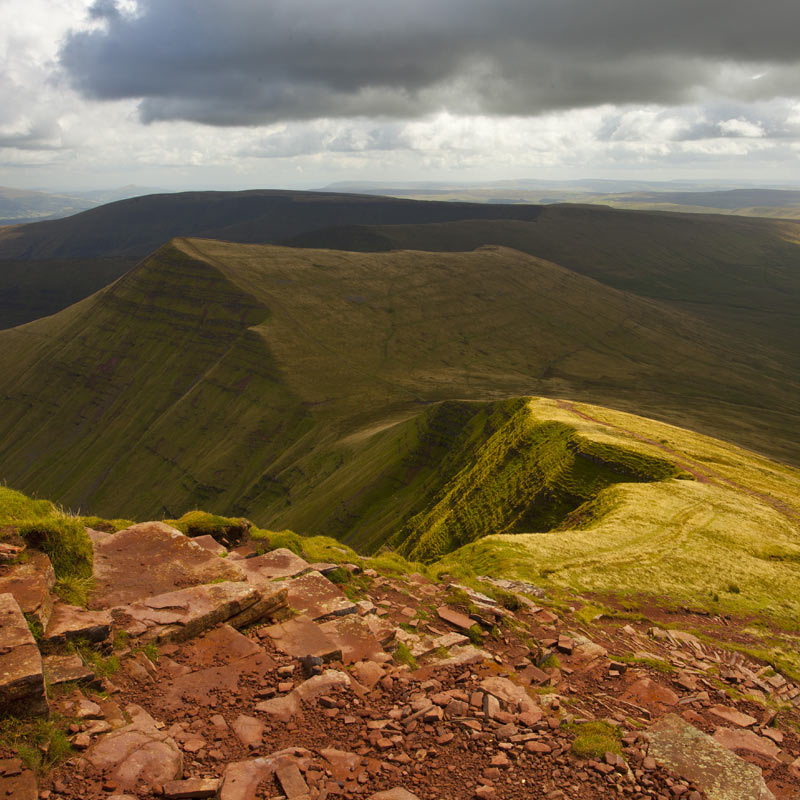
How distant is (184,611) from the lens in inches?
694

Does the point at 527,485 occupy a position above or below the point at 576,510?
below

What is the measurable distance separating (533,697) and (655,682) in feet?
19.2

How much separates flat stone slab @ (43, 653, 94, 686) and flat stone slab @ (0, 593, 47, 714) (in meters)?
1.06

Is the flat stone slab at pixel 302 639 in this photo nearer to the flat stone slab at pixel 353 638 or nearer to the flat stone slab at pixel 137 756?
the flat stone slab at pixel 353 638

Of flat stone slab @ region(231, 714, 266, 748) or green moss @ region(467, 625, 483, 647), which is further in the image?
green moss @ region(467, 625, 483, 647)

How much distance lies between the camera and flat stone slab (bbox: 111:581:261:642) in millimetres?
16736

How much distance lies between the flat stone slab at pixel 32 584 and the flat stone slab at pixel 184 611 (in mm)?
2060

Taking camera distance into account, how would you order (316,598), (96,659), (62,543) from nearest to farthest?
(96,659)
(62,543)
(316,598)

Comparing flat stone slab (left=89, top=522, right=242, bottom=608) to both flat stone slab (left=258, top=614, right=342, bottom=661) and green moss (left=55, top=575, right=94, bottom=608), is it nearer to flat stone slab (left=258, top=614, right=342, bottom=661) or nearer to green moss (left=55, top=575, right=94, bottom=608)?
green moss (left=55, top=575, right=94, bottom=608)

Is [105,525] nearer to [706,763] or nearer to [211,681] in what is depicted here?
[211,681]

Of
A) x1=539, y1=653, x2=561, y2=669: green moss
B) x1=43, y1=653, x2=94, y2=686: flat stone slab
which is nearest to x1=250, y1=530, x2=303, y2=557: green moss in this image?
x1=539, y1=653, x2=561, y2=669: green moss

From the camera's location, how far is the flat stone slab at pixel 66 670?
13.7m

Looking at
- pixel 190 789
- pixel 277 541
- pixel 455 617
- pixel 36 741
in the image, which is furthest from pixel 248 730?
pixel 277 541

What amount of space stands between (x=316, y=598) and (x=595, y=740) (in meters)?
10.4
